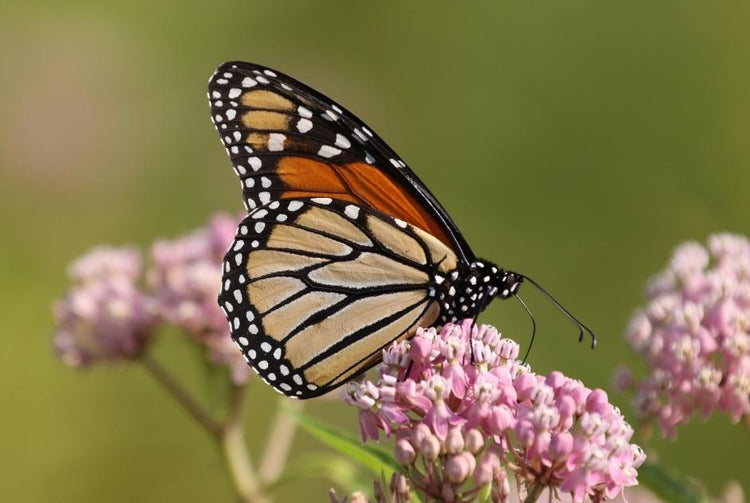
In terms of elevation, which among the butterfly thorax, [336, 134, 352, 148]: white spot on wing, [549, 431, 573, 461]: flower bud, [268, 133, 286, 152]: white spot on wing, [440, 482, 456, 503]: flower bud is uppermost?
[336, 134, 352, 148]: white spot on wing

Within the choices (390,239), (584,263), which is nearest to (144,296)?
(390,239)

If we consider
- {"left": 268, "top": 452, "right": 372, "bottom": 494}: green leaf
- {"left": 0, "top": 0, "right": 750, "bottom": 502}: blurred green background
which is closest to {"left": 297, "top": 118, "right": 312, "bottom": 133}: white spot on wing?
{"left": 268, "top": 452, "right": 372, "bottom": 494}: green leaf

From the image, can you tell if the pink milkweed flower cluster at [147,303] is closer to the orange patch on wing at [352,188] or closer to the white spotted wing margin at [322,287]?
the white spotted wing margin at [322,287]

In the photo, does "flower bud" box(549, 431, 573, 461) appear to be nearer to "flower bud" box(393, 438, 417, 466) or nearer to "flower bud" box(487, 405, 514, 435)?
"flower bud" box(487, 405, 514, 435)

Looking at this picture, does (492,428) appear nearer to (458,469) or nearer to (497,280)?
(458,469)

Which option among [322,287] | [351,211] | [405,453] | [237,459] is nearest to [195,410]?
[237,459]

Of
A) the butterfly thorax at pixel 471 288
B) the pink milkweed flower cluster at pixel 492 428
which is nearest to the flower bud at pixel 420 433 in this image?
the pink milkweed flower cluster at pixel 492 428
